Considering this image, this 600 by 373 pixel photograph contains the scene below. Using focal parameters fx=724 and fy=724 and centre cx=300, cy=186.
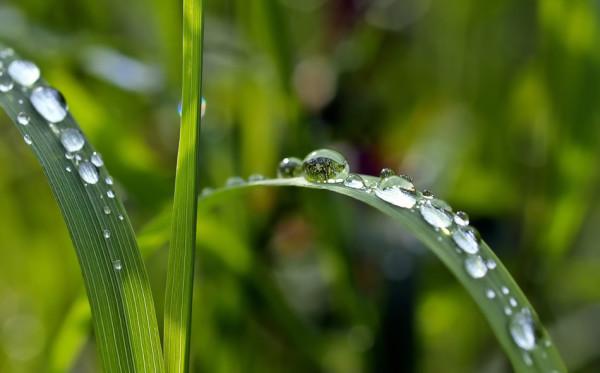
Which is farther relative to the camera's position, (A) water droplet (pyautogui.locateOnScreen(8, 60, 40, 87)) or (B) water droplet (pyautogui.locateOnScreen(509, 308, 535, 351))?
(A) water droplet (pyautogui.locateOnScreen(8, 60, 40, 87))

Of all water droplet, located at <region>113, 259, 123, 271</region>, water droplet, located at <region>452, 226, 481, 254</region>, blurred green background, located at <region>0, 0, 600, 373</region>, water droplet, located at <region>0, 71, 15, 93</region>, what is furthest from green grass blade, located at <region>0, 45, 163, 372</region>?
blurred green background, located at <region>0, 0, 600, 373</region>

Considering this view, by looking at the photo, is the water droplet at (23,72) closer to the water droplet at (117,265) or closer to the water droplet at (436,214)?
the water droplet at (117,265)

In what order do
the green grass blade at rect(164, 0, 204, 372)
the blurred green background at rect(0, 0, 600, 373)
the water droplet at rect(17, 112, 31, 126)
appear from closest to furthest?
the green grass blade at rect(164, 0, 204, 372), the water droplet at rect(17, 112, 31, 126), the blurred green background at rect(0, 0, 600, 373)

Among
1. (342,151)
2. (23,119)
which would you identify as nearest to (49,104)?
(23,119)

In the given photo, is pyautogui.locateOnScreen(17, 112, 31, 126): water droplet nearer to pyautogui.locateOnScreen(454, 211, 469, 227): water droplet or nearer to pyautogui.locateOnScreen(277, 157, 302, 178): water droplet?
pyautogui.locateOnScreen(277, 157, 302, 178): water droplet

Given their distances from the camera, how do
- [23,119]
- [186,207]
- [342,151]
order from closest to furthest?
[186,207] < [23,119] < [342,151]

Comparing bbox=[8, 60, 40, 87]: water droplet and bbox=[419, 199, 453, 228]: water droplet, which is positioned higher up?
bbox=[8, 60, 40, 87]: water droplet

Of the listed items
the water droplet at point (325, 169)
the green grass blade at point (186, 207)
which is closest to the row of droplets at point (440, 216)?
the water droplet at point (325, 169)

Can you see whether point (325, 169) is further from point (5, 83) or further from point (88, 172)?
point (5, 83)
